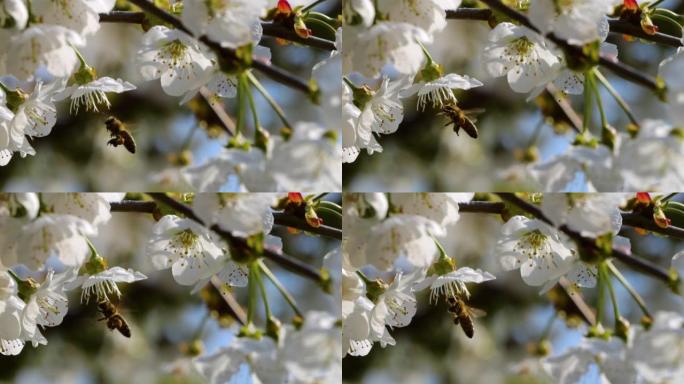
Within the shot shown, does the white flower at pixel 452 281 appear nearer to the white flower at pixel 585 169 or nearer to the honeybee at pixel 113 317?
the white flower at pixel 585 169

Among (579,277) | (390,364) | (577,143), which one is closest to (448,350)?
(390,364)

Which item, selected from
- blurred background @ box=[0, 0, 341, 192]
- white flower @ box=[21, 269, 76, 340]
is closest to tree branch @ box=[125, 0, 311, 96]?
blurred background @ box=[0, 0, 341, 192]

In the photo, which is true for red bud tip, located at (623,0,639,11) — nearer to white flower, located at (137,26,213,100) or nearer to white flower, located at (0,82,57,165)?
white flower, located at (137,26,213,100)

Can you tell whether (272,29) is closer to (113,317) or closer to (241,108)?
(241,108)

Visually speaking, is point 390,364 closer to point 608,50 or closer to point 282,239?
point 282,239

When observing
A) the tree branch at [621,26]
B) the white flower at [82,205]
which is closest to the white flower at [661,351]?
the tree branch at [621,26]

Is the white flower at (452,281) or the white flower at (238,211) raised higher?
the white flower at (238,211)

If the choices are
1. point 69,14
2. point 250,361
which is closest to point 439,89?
point 250,361
